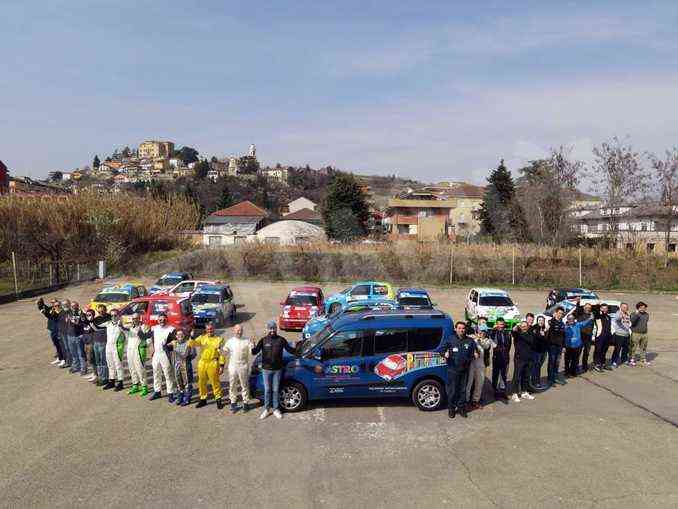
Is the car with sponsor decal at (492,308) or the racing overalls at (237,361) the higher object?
the racing overalls at (237,361)

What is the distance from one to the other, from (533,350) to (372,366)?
3261 mm

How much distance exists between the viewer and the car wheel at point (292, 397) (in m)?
9.91

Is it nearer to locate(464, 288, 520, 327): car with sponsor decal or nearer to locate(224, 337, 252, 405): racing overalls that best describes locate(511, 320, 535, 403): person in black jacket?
locate(224, 337, 252, 405): racing overalls

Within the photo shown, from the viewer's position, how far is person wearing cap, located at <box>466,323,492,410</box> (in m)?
9.96

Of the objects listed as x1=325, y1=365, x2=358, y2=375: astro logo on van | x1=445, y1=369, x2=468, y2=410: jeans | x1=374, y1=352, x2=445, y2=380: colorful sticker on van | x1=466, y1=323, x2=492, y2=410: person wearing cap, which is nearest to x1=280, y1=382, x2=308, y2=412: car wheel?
x1=325, y1=365, x2=358, y2=375: astro logo on van

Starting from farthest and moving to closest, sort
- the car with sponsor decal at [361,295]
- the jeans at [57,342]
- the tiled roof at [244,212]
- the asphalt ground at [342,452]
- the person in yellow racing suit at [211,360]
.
Result: 1. the tiled roof at [244,212]
2. the car with sponsor decal at [361,295]
3. the jeans at [57,342]
4. the person in yellow racing suit at [211,360]
5. the asphalt ground at [342,452]

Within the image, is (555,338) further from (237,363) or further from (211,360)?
(211,360)

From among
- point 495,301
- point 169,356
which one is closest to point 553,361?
point 495,301

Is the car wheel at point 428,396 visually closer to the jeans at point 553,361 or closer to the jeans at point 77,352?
the jeans at point 553,361

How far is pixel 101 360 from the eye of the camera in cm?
1143

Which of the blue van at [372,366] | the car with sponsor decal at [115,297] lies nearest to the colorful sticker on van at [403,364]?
the blue van at [372,366]

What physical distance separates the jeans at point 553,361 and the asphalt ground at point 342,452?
464 mm

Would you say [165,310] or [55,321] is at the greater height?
[55,321]

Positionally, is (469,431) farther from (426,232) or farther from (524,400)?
(426,232)
